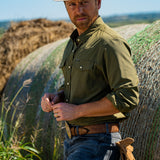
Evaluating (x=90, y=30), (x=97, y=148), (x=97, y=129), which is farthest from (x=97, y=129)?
(x=90, y=30)

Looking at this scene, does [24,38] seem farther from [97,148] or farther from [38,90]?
[97,148]

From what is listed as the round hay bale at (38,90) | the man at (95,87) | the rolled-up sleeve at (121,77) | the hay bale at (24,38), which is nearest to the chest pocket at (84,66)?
the man at (95,87)

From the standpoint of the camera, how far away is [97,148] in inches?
81.3

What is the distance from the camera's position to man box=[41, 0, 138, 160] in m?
1.92

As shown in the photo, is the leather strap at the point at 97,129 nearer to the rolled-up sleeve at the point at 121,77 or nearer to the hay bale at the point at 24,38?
the rolled-up sleeve at the point at 121,77

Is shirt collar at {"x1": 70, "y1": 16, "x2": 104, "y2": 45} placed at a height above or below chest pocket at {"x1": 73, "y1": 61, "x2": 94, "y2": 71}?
above

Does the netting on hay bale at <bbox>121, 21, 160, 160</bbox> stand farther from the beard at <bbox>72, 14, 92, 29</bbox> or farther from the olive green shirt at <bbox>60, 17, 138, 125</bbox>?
the beard at <bbox>72, 14, 92, 29</bbox>

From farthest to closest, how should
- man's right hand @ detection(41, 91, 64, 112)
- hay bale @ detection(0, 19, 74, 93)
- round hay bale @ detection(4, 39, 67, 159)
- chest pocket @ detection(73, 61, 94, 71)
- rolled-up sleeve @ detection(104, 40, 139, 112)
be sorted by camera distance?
1. hay bale @ detection(0, 19, 74, 93)
2. round hay bale @ detection(4, 39, 67, 159)
3. man's right hand @ detection(41, 91, 64, 112)
4. chest pocket @ detection(73, 61, 94, 71)
5. rolled-up sleeve @ detection(104, 40, 139, 112)

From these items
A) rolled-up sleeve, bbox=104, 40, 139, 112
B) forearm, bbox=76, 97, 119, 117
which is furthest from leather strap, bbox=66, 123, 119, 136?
rolled-up sleeve, bbox=104, 40, 139, 112

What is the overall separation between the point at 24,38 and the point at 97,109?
15.3 ft

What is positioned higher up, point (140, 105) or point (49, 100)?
point (49, 100)

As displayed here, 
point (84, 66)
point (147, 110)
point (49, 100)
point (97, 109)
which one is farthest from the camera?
point (147, 110)

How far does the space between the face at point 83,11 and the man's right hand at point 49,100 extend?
2.08ft

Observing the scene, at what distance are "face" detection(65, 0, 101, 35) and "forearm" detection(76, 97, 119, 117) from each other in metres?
0.59
